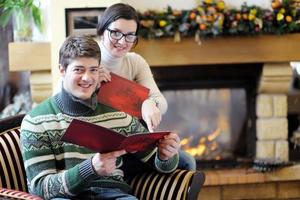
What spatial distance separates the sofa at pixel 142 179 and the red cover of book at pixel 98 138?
0.33 metres

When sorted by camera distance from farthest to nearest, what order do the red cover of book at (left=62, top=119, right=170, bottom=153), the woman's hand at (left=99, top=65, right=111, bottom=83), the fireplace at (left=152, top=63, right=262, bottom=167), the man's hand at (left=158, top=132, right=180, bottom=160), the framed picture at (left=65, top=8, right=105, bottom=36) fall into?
the fireplace at (left=152, top=63, right=262, bottom=167) < the framed picture at (left=65, top=8, right=105, bottom=36) < the woman's hand at (left=99, top=65, right=111, bottom=83) < the man's hand at (left=158, top=132, right=180, bottom=160) < the red cover of book at (left=62, top=119, right=170, bottom=153)

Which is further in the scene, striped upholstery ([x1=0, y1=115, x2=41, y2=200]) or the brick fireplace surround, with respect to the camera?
the brick fireplace surround

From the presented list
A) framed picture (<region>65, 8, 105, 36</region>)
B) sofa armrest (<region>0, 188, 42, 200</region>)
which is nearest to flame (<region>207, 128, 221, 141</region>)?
framed picture (<region>65, 8, 105, 36</region>)

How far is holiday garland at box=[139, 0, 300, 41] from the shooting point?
128 inches

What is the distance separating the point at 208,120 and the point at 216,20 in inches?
30.7

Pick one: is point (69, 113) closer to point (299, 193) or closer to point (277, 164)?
point (277, 164)

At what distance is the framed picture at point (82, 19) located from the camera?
318 cm

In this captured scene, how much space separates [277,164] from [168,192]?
1602mm

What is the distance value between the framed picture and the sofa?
39.9 inches

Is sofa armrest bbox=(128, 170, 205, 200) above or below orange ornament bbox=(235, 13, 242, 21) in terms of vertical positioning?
below

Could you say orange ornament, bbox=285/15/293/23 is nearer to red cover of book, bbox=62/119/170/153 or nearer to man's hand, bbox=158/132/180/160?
man's hand, bbox=158/132/180/160

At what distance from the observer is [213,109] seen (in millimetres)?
3750

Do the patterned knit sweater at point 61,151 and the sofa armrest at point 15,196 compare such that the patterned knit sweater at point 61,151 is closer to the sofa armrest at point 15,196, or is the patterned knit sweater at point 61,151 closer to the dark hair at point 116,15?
the sofa armrest at point 15,196

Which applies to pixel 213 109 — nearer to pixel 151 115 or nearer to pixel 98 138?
pixel 151 115
